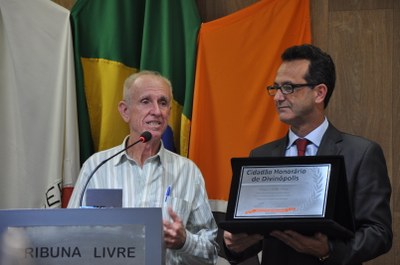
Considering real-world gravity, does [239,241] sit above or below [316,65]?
below

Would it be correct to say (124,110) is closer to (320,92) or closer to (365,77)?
(320,92)

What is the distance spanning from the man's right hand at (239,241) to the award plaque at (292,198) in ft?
0.29

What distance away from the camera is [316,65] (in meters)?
2.93

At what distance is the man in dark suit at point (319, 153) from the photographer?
8.43 feet

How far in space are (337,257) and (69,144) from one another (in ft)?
5.54

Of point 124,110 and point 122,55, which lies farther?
point 122,55

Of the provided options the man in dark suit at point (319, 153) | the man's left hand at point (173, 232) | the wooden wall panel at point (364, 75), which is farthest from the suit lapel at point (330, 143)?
the wooden wall panel at point (364, 75)

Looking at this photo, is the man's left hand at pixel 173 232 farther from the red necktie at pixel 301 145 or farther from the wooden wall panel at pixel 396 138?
the wooden wall panel at pixel 396 138

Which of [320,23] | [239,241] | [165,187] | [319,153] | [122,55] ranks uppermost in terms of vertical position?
[320,23]

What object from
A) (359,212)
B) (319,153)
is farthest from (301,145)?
(359,212)

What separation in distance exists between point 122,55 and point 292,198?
66.2 inches

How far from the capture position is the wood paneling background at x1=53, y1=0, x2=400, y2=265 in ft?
12.1

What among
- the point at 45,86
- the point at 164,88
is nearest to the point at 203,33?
the point at 164,88

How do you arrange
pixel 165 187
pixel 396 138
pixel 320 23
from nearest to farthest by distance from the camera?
pixel 165 187 < pixel 396 138 < pixel 320 23
